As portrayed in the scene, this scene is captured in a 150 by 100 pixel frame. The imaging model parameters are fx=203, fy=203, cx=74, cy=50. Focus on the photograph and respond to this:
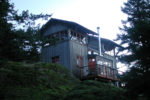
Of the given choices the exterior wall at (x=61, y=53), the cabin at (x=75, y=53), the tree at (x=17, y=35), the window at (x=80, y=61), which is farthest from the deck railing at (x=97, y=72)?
the tree at (x=17, y=35)

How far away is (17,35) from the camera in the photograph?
34.8 ft

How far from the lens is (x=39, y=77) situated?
1270cm

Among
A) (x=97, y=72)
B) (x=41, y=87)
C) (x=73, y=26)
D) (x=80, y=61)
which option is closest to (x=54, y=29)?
(x=73, y=26)

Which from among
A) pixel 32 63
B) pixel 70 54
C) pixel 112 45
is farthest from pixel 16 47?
pixel 112 45

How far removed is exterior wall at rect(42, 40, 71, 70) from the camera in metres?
18.7

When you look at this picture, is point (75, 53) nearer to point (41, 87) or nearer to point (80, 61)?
point (80, 61)

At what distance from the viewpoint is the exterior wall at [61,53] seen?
18.7 metres

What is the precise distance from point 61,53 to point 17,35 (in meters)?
8.86

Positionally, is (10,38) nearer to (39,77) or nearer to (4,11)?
(4,11)

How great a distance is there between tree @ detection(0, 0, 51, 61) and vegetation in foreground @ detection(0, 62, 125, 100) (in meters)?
0.89

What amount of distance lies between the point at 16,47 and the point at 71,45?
8.83m

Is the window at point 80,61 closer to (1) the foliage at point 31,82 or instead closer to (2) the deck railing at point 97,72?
(2) the deck railing at point 97,72

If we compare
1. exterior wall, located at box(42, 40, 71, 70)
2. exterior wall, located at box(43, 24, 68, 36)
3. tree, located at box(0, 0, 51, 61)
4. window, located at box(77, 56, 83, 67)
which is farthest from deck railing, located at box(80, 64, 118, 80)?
tree, located at box(0, 0, 51, 61)

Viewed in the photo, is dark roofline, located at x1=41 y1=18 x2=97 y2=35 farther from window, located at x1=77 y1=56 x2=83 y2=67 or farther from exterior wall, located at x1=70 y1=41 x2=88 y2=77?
window, located at x1=77 y1=56 x2=83 y2=67
